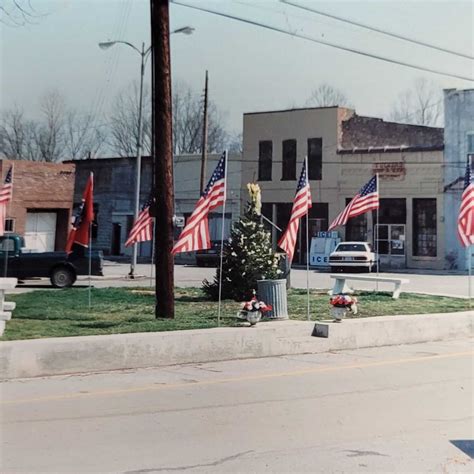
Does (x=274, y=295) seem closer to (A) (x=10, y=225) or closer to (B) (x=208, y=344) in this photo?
(B) (x=208, y=344)

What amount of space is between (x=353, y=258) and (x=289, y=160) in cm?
1232

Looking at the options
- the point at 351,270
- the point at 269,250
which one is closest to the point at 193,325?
the point at 269,250

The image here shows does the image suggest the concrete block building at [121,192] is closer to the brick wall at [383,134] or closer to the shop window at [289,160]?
the shop window at [289,160]

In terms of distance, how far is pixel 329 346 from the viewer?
11.3 meters

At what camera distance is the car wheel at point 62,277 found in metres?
23.3

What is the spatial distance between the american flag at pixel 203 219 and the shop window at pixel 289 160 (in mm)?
32299

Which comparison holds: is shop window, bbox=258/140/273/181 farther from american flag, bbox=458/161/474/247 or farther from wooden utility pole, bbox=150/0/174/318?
wooden utility pole, bbox=150/0/174/318

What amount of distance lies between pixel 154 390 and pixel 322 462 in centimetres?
324

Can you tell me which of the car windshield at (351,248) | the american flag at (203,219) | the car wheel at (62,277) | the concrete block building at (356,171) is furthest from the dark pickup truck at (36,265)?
the concrete block building at (356,171)

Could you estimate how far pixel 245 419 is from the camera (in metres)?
6.59

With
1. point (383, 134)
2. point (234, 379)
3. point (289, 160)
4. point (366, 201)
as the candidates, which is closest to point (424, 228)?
point (383, 134)

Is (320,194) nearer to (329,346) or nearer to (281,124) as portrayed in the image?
(281,124)

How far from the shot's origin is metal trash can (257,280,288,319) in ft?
41.2

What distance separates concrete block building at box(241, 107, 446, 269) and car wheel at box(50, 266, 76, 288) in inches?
896
